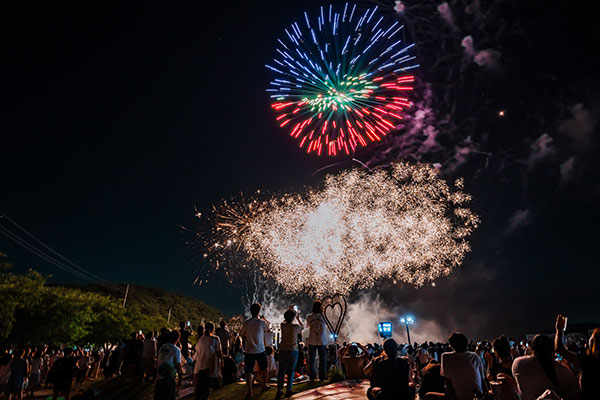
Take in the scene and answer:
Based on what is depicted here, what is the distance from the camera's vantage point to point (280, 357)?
28.1ft

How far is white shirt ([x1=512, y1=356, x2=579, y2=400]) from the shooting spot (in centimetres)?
437

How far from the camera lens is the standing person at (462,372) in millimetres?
4906

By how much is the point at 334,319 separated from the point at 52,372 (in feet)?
32.3

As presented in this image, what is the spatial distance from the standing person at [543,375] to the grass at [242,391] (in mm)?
5568

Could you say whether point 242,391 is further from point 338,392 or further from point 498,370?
point 498,370

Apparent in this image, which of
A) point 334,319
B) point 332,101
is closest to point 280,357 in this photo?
point 334,319

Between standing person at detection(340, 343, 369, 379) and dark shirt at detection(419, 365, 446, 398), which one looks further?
standing person at detection(340, 343, 369, 379)

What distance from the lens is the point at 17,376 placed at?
13.2 metres

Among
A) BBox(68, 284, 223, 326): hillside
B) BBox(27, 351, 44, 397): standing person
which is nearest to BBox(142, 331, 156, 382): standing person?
BBox(27, 351, 44, 397): standing person

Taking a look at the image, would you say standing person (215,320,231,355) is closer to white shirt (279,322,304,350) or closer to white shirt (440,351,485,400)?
white shirt (279,322,304,350)

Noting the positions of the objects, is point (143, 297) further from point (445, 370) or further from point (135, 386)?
point (445, 370)

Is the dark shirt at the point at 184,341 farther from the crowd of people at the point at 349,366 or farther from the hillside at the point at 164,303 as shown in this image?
the hillside at the point at 164,303

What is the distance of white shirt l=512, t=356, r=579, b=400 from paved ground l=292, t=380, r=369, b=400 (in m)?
4.09

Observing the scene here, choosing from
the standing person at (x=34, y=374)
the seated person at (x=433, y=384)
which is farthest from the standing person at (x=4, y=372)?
the seated person at (x=433, y=384)
